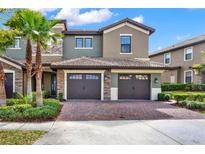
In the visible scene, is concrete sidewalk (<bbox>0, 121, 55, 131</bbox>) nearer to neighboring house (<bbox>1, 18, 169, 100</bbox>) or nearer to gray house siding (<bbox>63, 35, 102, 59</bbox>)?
neighboring house (<bbox>1, 18, 169, 100</bbox>)

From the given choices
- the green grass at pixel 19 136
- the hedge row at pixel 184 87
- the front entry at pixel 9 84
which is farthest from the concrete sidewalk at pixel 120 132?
the hedge row at pixel 184 87

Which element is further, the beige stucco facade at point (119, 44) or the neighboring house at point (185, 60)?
the neighboring house at point (185, 60)

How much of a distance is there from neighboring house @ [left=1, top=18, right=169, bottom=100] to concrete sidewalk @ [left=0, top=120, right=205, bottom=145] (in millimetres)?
9078

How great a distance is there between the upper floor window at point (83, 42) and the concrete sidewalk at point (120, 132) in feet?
45.8

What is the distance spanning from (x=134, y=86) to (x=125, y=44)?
5004 millimetres

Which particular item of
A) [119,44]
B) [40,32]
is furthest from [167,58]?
[40,32]

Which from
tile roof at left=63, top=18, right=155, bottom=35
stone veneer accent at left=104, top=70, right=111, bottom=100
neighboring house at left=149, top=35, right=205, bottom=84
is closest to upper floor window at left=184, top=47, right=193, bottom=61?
neighboring house at left=149, top=35, right=205, bottom=84

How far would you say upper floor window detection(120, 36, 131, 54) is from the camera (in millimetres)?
22730

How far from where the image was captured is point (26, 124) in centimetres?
985

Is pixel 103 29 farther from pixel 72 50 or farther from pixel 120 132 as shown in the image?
pixel 120 132

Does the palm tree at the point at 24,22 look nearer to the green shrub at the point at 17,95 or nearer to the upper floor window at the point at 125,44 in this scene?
the green shrub at the point at 17,95

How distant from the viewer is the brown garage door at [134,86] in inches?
786
